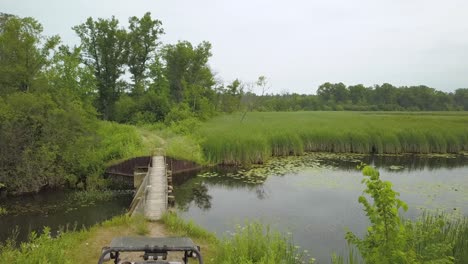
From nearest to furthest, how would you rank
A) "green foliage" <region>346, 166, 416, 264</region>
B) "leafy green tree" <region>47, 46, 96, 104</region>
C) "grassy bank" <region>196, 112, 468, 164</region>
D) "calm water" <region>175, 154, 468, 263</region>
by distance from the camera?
"green foliage" <region>346, 166, 416, 264</region>
"calm water" <region>175, 154, 468, 263</region>
"grassy bank" <region>196, 112, 468, 164</region>
"leafy green tree" <region>47, 46, 96, 104</region>

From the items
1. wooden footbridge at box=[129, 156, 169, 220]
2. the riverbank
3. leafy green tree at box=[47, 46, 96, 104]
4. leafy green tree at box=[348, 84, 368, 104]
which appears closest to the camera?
the riverbank

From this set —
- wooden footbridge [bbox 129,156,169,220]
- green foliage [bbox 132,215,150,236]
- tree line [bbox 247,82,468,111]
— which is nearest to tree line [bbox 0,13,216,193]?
wooden footbridge [bbox 129,156,169,220]

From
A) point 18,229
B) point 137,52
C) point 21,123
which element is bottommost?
point 18,229

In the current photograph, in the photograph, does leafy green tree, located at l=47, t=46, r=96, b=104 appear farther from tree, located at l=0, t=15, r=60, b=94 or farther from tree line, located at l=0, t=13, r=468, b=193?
tree, located at l=0, t=15, r=60, b=94

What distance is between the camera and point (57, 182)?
44.0ft

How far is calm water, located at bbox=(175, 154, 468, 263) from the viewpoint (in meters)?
9.43

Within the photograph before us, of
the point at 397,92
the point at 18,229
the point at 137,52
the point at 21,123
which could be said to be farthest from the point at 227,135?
the point at 397,92

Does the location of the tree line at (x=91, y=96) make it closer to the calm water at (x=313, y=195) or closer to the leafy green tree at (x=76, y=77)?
the leafy green tree at (x=76, y=77)

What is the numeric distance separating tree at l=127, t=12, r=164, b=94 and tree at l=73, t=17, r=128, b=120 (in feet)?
2.62

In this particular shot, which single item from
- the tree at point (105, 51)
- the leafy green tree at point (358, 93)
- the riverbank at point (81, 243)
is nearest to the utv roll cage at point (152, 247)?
the riverbank at point (81, 243)

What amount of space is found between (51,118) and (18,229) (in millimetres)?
5023

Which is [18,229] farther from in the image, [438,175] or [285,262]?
[438,175]

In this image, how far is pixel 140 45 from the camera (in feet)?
97.9

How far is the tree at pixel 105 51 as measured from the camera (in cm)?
2822
